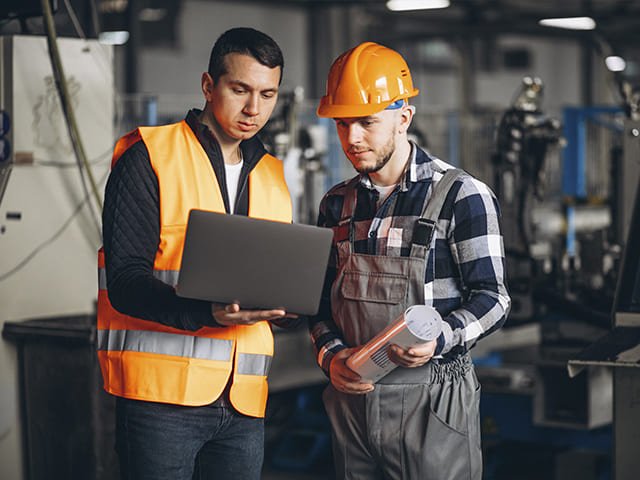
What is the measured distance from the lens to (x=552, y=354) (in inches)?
174

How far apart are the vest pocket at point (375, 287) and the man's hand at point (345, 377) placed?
12 cm

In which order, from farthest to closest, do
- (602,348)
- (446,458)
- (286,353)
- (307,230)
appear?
(286,353)
(602,348)
(446,458)
(307,230)

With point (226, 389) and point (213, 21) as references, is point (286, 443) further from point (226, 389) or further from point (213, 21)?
point (213, 21)

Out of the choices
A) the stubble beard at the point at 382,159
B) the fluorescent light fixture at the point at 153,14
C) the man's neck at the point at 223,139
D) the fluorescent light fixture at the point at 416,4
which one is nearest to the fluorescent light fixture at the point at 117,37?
the fluorescent light fixture at the point at 153,14

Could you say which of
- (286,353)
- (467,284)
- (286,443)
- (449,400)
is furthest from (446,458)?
(286,353)

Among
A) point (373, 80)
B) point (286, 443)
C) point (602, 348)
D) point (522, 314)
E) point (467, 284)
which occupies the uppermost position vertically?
point (373, 80)

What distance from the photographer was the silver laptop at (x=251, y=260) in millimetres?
1959

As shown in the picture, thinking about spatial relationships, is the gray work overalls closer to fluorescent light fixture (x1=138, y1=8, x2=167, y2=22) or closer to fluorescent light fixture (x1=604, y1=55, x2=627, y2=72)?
fluorescent light fixture (x1=604, y1=55, x2=627, y2=72)

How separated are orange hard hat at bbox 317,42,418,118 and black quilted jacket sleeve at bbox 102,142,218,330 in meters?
0.40

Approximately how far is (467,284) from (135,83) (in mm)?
8307

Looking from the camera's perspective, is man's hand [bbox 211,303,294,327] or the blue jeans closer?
man's hand [bbox 211,303,294,327]

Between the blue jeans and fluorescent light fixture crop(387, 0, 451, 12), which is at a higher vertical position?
fluorescent light fixture crop(387, 0, 451, 12)

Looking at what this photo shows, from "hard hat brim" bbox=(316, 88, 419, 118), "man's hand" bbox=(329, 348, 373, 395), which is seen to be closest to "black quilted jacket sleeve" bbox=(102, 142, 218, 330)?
"man's hand" bbox=(329, 348, 373, 395)

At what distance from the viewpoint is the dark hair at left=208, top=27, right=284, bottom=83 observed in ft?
7.03
